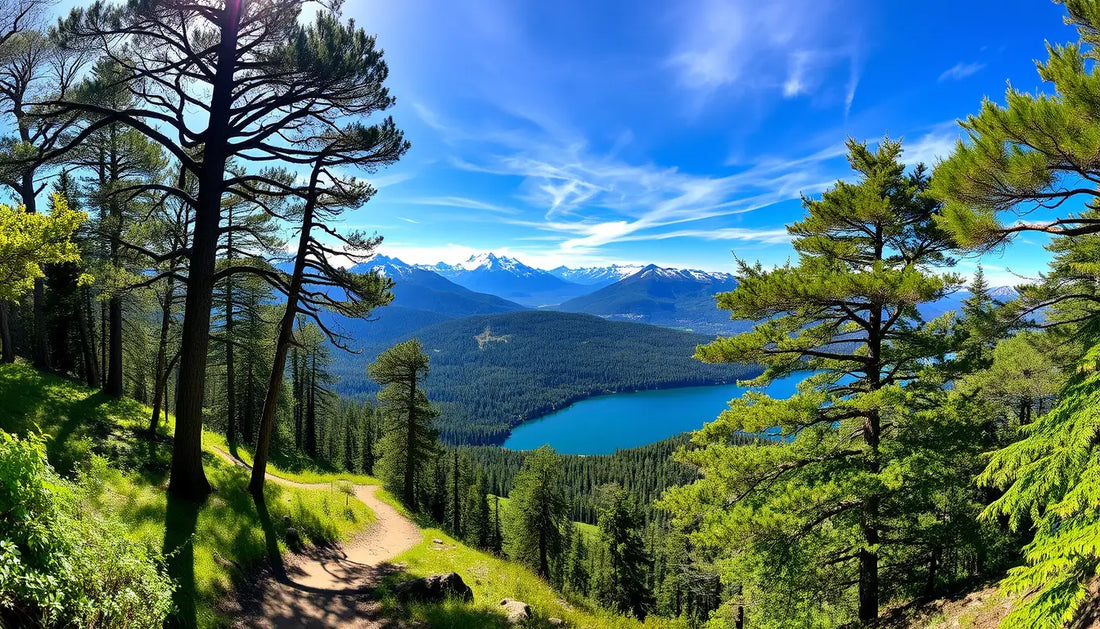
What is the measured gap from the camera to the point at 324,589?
9766 millimetres

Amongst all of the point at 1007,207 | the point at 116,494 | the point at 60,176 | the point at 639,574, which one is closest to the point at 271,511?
the point at 116,494

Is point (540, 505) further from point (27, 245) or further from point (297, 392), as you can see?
point (27, 245)

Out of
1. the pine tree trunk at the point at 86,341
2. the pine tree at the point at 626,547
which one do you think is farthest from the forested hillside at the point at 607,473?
the pine tree trunk at the point at 86,341

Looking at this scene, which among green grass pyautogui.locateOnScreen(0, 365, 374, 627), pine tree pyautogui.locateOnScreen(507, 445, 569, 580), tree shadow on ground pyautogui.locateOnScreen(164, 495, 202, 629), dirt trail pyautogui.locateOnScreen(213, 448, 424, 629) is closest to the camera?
tree shadow on ground pyautogui.locateOnScreen(164, 495, 202, 629)

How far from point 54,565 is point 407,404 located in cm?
2020

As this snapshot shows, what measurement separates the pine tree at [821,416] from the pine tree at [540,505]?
757 inches

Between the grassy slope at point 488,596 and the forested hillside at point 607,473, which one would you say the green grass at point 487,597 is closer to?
the grassy slope at point 488,596

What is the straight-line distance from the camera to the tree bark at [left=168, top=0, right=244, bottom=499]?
824 centimetres

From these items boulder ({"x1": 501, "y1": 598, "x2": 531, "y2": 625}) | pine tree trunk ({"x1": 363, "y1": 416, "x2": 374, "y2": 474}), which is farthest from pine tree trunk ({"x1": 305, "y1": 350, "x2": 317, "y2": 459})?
boulder ({"x1": 501, "y1": 598, "x2": 531, "y2": 625})

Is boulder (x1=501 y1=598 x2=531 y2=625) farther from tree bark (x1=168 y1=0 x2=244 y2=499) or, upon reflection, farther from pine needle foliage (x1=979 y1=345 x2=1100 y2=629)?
tree bark (x1=168 y1=0 x2=244 y2=499)

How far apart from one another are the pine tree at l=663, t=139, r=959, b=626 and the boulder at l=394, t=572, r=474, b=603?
525 cm

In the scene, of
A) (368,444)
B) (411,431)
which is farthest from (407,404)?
(368,444)

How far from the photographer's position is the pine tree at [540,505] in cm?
2739

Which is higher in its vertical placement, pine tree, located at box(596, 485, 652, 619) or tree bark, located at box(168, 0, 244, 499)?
tree bark, located at box(168, 0, 244, 499)
